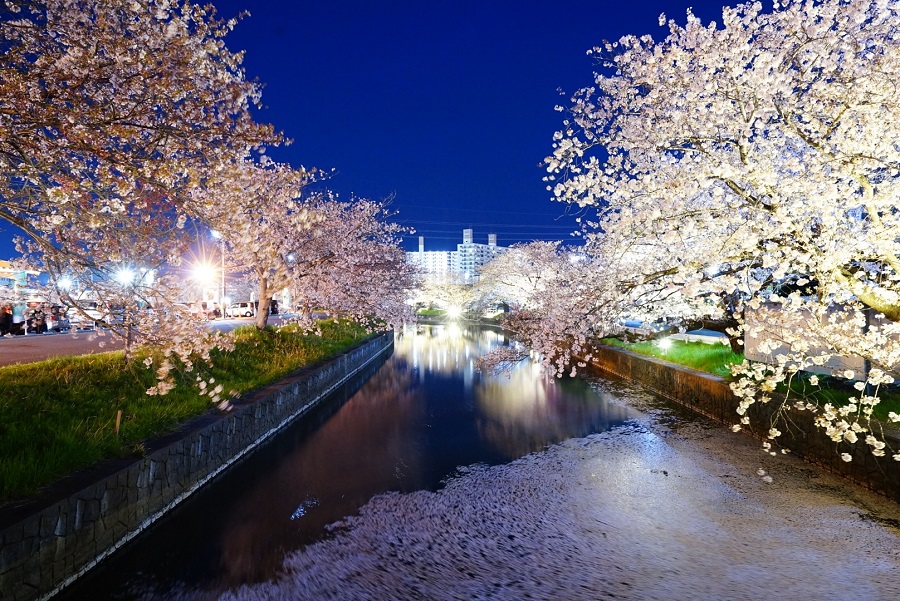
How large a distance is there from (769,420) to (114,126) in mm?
12577

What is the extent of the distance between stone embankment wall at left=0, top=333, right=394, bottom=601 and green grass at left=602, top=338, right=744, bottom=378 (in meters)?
12.2

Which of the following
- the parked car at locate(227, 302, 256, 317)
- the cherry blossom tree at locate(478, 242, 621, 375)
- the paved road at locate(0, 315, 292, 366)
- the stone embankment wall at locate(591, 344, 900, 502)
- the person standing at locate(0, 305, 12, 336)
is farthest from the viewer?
the parked car at locate(227, 302, 256, 317)

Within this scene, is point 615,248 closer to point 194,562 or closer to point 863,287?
point 863,287

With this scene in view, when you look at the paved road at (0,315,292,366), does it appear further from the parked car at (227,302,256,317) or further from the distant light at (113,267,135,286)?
the parked car at (227,302,256,317)

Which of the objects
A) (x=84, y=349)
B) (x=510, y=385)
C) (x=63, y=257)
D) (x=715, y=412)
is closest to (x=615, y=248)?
(x=715, y=412)

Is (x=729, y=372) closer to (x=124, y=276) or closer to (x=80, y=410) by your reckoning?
(x=124, y=276)

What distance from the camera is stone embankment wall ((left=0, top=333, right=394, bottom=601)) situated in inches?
188

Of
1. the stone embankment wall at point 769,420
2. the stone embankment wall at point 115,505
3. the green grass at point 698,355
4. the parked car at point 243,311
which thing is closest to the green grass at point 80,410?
the stone embankment wall at point 115,505

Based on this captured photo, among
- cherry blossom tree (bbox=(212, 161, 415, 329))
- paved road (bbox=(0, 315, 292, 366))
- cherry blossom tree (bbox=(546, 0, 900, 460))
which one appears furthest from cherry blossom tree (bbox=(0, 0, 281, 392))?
cherry blossom tree (bbox=(212, 161, 415, 329))

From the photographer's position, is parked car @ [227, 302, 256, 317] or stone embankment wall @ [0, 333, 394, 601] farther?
parked car @ [227, 302, 256, 317]

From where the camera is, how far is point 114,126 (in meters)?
5.30

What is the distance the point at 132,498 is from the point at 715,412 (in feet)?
42.9

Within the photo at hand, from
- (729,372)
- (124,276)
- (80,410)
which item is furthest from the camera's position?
(729,372)

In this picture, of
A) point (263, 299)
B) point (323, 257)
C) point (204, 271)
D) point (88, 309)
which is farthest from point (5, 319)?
point (88, 309)
